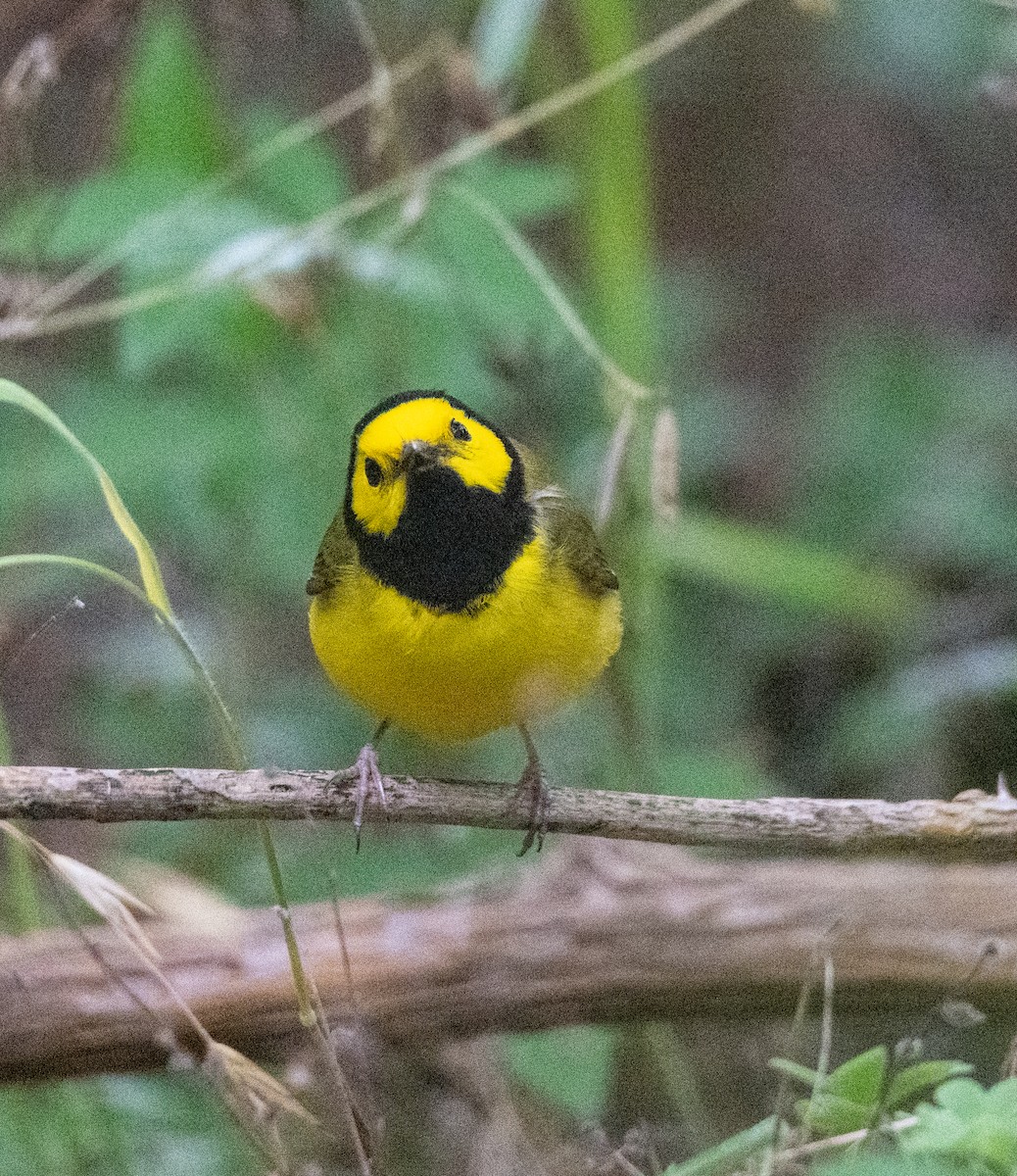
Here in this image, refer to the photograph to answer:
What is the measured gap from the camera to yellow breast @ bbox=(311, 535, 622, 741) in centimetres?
262

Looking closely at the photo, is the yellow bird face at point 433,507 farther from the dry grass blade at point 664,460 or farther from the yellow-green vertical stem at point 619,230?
the yellow-green vertical stem at point 619,230

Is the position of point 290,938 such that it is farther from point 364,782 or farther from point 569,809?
point 569,809

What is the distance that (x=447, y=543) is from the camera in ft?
8.96

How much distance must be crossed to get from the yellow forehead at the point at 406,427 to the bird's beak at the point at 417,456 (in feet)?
0.06

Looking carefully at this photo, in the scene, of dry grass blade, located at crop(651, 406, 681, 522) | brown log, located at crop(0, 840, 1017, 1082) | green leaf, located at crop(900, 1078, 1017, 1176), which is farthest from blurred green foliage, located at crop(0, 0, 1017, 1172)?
green leaf, located at crop(900, 1078, 1017, 1176)

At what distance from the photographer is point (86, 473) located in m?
3.70

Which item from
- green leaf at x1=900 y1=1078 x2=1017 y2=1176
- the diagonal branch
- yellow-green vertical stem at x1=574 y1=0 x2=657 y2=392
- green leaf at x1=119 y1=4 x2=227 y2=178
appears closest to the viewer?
green leaf at x1=900 y1=1078 x2=1017 y2=1176

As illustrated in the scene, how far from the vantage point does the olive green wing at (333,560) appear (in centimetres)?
287

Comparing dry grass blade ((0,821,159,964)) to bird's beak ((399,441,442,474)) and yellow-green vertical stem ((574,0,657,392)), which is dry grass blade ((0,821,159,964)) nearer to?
bird's beak ((399,441,442,474))

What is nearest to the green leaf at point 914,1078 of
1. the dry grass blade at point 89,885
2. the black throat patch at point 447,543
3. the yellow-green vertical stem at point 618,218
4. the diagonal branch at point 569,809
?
the diagonal branch at point 569,809

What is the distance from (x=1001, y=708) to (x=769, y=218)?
3.37 metres

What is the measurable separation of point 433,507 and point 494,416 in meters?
1.87

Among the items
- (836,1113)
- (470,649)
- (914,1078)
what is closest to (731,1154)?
(836,1113)

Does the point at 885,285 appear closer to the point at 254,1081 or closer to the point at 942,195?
the point at 942,195
